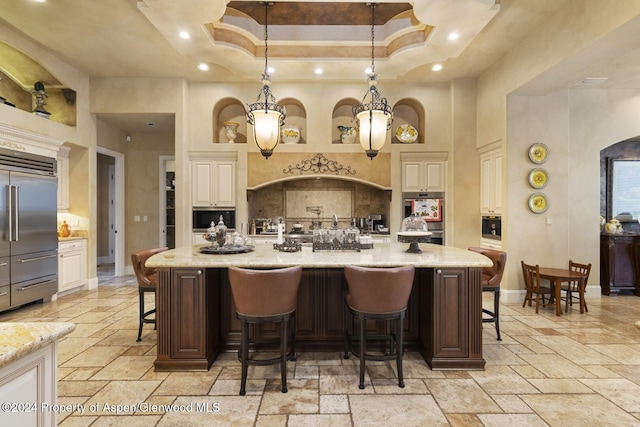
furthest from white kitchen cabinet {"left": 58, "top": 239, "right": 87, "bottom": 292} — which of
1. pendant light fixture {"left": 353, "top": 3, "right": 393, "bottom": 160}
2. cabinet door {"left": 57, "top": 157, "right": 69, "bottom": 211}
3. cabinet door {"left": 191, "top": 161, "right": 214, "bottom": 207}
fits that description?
pendant light fixture {"left": 353, "top": 3, "right": 393, "bottom": 160}

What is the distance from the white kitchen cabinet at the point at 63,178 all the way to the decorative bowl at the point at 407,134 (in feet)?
18.4

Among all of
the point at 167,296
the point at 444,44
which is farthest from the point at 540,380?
the point at 444,44

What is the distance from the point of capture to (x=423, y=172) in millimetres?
5727

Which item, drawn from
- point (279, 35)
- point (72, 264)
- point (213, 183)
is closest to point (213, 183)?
point (213, 183)

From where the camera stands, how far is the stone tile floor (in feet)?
6.94

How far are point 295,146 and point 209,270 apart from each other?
3389mm

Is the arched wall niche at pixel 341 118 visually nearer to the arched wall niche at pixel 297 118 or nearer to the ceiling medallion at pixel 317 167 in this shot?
the arched wall niche at pixel 297 118

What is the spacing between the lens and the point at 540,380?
8.45ft

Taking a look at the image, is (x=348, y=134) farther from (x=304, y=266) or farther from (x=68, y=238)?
(x=68, y=238)

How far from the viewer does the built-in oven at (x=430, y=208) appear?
224 inches

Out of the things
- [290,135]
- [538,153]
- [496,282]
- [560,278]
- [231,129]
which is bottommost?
[560,278]

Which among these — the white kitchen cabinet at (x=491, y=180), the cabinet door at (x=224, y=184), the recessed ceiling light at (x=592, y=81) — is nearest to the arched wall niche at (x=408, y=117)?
the white kitchen cabinet at (x=491, y=180)

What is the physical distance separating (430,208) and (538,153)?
5.77ft

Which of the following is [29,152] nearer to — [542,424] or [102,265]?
[102,265]
